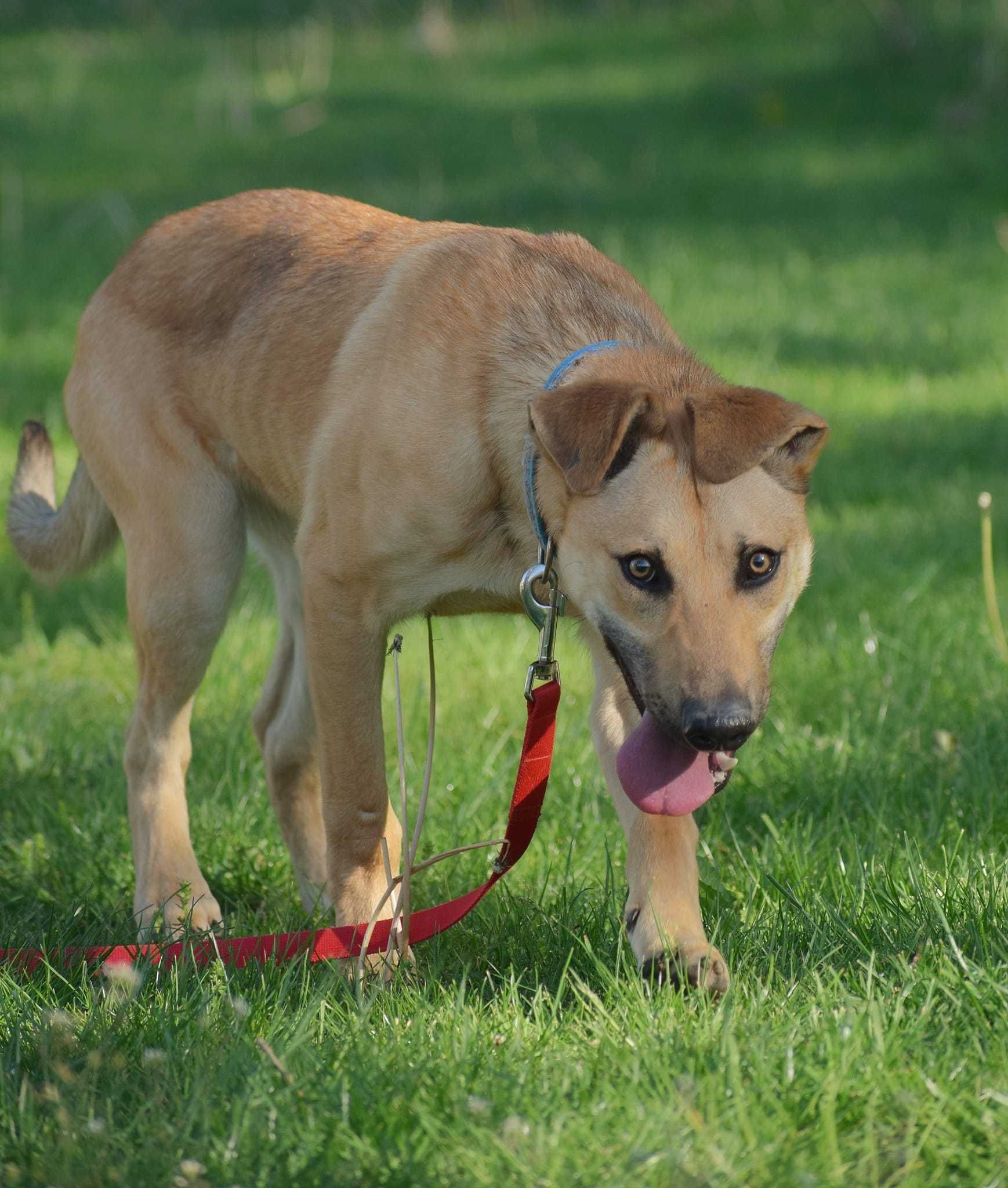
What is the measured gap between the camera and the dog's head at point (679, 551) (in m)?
3.05

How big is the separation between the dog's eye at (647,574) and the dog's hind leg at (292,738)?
1404 millimetres

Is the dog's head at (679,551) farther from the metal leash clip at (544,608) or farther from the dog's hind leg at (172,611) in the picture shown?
the dog's hind leg at (172,611)

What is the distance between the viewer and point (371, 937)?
336cm

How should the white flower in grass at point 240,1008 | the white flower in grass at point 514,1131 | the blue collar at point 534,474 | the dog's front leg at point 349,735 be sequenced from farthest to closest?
the dog's front leg at point 349,735 → the blue collar at point 534,474 → the white flower in grass at point 240,1008 → the white flower in grass at point 514,1131

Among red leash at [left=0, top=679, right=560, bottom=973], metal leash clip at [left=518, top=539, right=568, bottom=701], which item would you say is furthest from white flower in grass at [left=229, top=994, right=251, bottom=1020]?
metal leash clip at [left=518, top=539, right=568, bottom=701]

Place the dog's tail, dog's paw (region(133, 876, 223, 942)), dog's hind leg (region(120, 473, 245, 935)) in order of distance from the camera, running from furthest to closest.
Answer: the dog's tail
dog's hind leg (region(120, 473, 245, 935))
dog's paw (region(133, 876, 223, 942))

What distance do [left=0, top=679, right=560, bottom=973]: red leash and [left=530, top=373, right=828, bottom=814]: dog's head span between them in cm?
18

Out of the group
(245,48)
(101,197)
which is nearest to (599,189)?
(101,197)

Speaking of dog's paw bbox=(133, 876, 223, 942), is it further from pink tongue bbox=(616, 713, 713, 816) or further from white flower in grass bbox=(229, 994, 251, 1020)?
pink tongue bbox=(616, 713, 713, 816)

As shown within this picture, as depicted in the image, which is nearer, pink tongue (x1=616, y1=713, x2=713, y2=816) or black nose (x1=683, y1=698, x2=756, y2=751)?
black nose (x1=683, y1=698, x2=756, y2=751)

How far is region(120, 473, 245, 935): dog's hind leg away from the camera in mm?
4191

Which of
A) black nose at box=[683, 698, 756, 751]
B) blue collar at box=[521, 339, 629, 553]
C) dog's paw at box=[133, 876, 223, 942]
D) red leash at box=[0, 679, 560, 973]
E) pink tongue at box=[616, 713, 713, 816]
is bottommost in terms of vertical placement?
dog's paw at box=[133, 876, 223, 942]

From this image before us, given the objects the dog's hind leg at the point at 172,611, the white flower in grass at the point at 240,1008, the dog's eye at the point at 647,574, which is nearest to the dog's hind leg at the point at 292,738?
the dog's hind leg at the point at 172,611

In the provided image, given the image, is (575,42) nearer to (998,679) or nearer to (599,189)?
(599,189)
